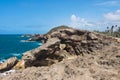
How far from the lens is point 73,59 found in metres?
25.5

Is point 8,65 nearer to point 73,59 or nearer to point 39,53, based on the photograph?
point 39,53

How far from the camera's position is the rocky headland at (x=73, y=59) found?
21.3 meters

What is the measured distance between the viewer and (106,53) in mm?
25641

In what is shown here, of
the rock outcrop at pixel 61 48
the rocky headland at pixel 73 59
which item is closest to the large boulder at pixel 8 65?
the rocky headland at pixel 73 59

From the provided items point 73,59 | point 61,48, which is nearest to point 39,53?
point 61,48

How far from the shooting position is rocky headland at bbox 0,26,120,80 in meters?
21.3

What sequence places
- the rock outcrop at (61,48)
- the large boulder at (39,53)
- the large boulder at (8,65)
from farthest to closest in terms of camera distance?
the large boulder at (8,65) → the large boulder at (39,53) → the rock outcrop at (61,48)

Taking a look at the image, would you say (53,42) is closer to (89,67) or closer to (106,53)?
(106,53)

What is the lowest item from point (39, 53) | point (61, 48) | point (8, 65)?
point (8, 65)

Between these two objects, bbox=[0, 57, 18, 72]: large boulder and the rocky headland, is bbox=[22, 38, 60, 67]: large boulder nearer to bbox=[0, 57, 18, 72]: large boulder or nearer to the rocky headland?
the rocky headland

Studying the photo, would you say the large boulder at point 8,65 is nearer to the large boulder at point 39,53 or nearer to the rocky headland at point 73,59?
the rocky headland at point 73,59

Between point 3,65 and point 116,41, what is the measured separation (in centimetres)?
1351

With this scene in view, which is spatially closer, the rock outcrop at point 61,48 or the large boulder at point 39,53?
the rock outcrop at point 61,48

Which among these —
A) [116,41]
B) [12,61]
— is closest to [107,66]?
[116,41]
